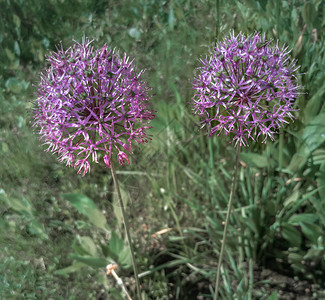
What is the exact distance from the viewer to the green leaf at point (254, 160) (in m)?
1.36

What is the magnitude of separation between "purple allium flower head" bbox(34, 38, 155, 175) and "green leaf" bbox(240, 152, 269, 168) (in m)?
0.64

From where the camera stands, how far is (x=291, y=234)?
1.33 meters

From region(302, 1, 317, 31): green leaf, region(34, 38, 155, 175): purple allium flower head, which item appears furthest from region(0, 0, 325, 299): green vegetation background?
region(34, 38, 155, 175): purple allium flower head

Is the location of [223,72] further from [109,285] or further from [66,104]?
A: [109,285]

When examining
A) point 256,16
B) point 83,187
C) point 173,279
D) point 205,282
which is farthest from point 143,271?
point 256,16

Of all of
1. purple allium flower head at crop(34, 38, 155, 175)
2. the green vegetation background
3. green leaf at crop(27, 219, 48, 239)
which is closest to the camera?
purple allium flower head at crop(34, 38, 155, 175)

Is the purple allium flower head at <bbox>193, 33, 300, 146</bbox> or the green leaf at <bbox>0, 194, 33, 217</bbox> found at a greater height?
the purple allium flower head at <bbox>193, 33, 300, 146</bbox>

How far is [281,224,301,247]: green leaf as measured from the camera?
133cm

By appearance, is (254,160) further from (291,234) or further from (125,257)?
(125,257)

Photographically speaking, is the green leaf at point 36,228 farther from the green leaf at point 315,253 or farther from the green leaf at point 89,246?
the green leaf at point 315,253

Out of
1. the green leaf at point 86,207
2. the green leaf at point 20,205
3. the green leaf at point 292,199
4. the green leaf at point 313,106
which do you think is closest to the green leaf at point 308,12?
the green leaf at point 313,106

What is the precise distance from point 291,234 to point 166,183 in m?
0.49

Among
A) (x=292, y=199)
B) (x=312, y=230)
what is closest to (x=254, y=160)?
(x=292, y=199)

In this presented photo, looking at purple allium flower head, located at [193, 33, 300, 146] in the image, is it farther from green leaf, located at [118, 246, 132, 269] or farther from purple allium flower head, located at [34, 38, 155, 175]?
green leaf, located at [118, 246, 132, 269]
